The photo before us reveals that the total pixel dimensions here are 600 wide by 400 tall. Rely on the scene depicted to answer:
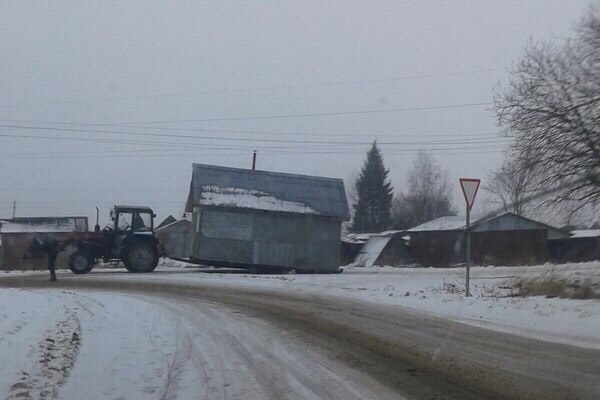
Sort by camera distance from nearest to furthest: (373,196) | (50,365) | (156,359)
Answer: (50,365), (156,359), (373,196)

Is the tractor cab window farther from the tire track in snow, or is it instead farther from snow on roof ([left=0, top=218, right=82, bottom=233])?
snow on roof ([left=0, top=218, right=82, bottom=233])

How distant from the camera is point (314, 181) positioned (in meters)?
42.7

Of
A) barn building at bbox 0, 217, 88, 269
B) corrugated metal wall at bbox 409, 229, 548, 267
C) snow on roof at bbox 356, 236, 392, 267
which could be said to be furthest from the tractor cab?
corrugated metal wall at bbox 409, 229, 548, 267

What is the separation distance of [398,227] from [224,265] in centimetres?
5312

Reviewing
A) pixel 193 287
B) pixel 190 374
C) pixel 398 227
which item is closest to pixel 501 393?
pixel 190 374

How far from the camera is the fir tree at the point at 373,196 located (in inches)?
3514

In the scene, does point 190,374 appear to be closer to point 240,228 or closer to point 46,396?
point 46,396

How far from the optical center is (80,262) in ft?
116

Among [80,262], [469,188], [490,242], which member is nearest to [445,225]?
[490,242]

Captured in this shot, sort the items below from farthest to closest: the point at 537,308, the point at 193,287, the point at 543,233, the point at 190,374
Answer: the point at 543,233 → the point at 193,287 → the point at 537,308 → the point at 190,374

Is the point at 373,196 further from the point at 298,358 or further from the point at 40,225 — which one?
the point at 298,358

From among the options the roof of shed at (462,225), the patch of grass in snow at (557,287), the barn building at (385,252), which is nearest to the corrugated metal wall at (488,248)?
the roof of shed at (462,225)

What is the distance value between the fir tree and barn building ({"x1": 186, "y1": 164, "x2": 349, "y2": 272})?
47.1 metres

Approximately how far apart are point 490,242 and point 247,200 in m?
20.5
